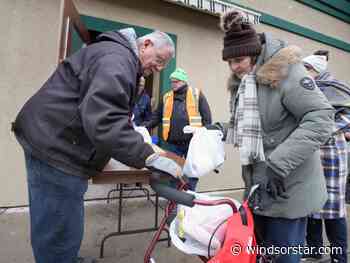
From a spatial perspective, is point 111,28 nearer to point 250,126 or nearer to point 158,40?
point 158,40

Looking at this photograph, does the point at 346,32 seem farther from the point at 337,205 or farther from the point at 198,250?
the point at 198,250

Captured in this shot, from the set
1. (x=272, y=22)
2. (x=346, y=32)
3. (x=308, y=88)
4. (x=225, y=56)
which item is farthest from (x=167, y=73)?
(x=346, y=32)

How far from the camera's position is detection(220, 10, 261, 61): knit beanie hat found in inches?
66.1

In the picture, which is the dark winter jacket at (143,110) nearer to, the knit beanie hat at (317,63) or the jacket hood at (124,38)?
the knit beanie hat at (317,63)

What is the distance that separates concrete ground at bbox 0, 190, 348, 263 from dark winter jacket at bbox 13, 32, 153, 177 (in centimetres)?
153

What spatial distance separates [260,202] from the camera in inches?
63.4

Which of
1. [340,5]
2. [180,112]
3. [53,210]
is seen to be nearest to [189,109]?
[180,112]

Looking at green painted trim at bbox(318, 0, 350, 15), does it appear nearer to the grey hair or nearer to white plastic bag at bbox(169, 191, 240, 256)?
the grey hair

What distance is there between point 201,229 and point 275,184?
18.4 inches

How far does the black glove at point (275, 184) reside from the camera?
151 centimetres

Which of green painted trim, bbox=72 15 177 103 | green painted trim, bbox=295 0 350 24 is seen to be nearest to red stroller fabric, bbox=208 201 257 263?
green painted trim, bbox=72 15 177 103

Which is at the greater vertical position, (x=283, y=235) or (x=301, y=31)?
(x=301, y=31)

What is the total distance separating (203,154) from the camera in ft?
5.63

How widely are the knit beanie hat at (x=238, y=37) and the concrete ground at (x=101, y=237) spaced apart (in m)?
2.02
